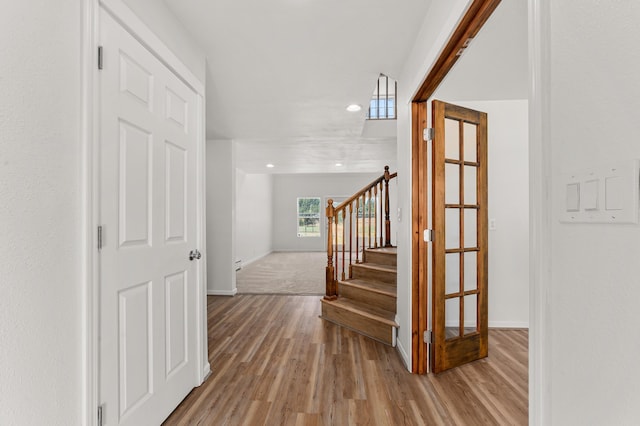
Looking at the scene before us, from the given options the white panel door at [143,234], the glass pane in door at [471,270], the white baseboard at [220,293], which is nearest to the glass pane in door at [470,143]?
the glass pane in door at [471,270]

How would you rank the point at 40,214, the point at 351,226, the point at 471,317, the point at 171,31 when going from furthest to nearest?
the point at 351,226
the point at 471,317
the point at 171,31
the point at 40,214

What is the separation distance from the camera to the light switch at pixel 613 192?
634 mm

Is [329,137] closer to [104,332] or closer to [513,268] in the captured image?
[513,268]

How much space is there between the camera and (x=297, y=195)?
35.9 feet

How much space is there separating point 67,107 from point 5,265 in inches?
24.0

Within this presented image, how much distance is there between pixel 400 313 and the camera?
2688 millimetres

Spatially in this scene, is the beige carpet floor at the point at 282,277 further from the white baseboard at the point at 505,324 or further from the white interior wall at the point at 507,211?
the white interior wall at the point at 507,211

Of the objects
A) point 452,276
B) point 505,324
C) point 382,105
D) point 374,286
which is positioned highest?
point 382,105

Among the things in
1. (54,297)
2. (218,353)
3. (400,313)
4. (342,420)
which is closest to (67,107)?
(54,297)

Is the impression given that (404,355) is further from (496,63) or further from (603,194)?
(496,63)

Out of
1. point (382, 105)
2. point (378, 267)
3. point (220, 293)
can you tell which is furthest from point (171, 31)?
point (220, 293)

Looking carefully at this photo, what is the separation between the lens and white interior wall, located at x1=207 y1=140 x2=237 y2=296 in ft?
15.8

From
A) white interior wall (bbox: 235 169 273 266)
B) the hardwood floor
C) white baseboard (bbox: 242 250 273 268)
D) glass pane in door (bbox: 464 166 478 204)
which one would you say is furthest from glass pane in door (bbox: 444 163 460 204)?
white baseboard (bbox: 242 250 273 268)

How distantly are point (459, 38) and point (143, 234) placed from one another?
1877 millimetres
